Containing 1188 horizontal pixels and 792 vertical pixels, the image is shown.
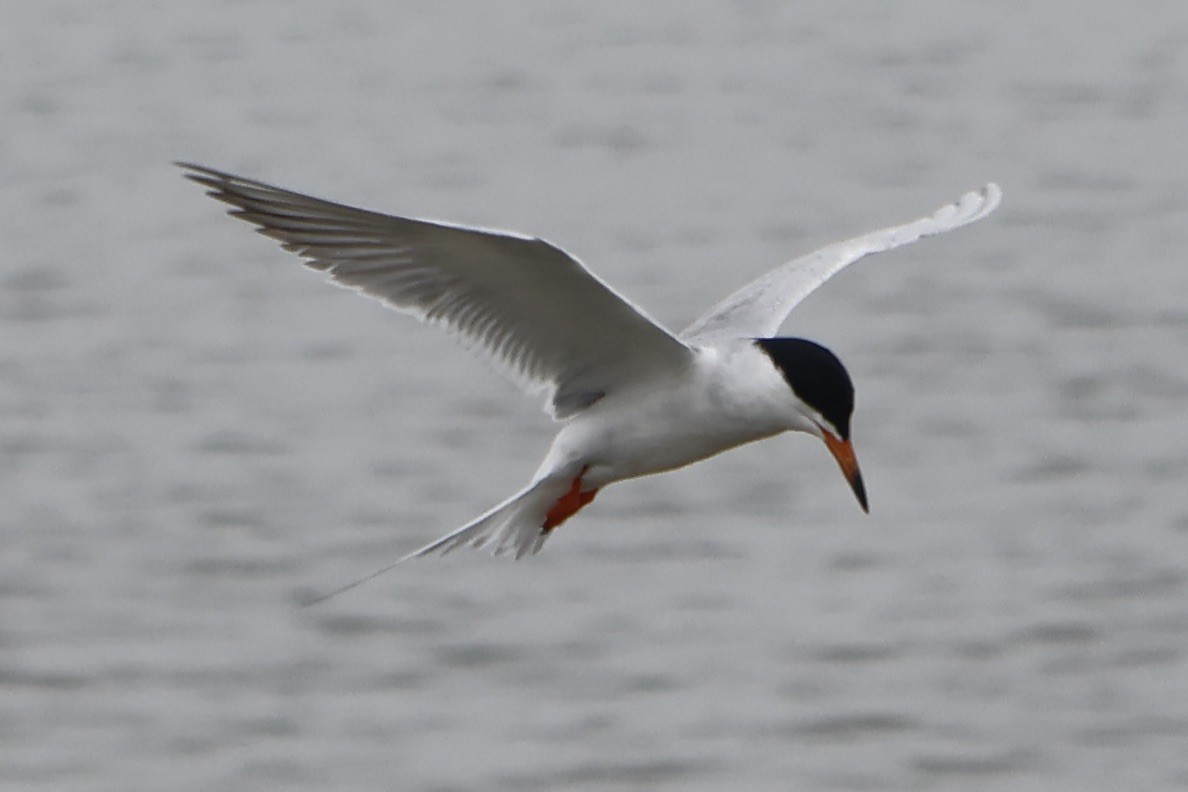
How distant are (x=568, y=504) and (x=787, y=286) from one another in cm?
101

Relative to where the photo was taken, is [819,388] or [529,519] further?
[529,519]

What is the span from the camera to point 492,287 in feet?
19.5

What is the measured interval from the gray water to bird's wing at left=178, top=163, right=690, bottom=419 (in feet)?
8.86

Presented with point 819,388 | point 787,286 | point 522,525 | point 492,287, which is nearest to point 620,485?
point 787,286

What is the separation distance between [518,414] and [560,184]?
106 inches

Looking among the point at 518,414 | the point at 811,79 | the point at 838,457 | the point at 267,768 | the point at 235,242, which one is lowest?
the point at 267,768

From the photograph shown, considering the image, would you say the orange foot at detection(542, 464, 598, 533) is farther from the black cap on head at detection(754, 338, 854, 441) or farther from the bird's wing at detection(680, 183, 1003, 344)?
the black cap on head at detection(754, 338, 854, 441)

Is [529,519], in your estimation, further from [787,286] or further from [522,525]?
[787,286]

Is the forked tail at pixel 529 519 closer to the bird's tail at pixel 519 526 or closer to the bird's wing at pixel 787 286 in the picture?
the bird's tail at pixel 519 526

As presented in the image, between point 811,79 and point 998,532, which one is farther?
point 811,79

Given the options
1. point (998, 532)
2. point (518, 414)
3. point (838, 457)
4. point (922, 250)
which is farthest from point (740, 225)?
point (838, 457)

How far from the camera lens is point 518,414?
35.7ft

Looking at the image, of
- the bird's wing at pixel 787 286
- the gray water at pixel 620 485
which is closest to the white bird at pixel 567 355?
the bird's wing at pixel 787 286

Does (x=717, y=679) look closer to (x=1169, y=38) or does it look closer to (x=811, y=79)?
(x=811, y=79)
